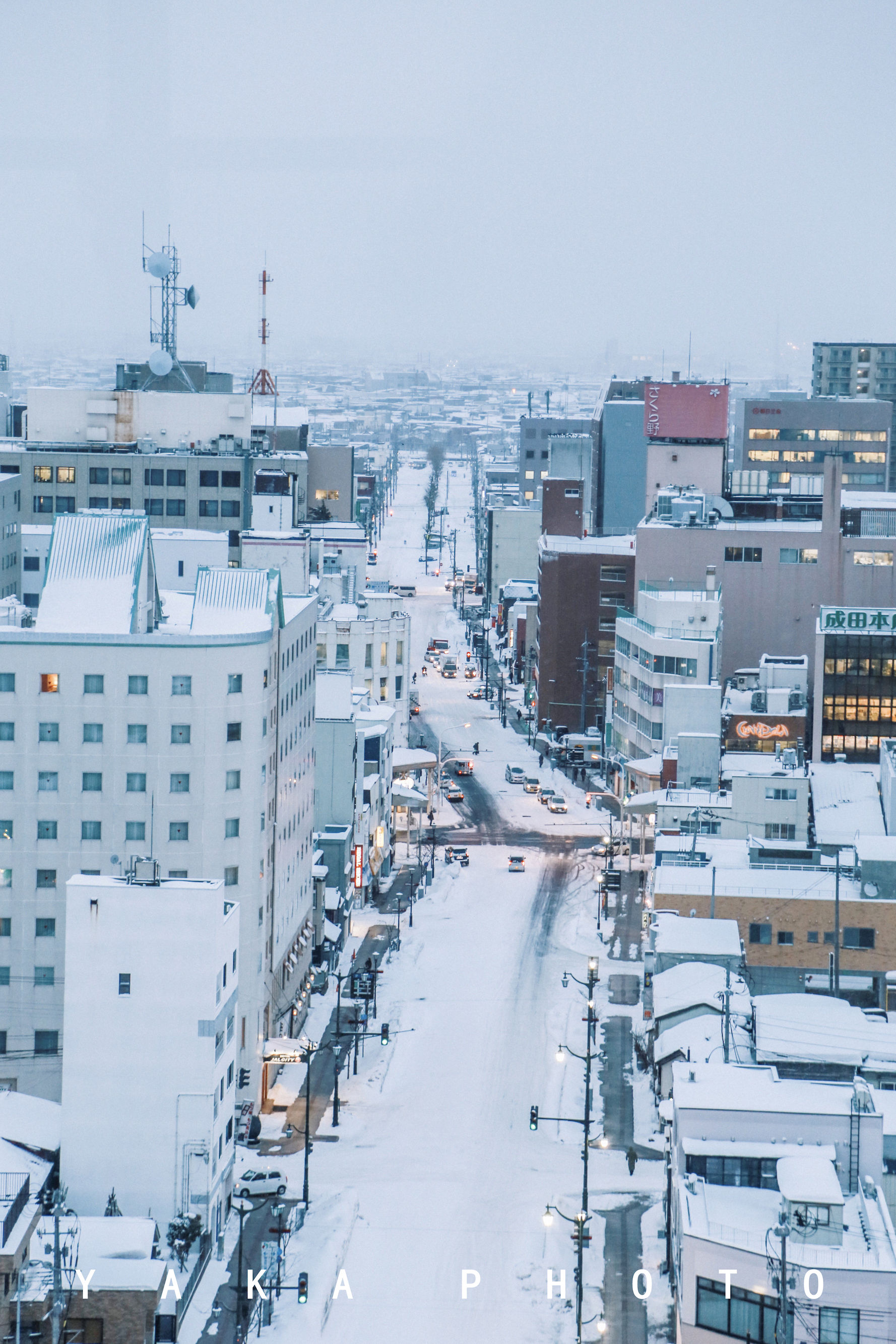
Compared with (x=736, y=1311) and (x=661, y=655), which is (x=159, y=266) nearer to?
(x=661, y=655)

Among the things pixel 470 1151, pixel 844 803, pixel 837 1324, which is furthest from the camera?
pixel 844 803

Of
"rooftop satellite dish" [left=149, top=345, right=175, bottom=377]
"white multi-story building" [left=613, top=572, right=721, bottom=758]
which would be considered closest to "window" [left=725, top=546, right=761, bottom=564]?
"white multi-story building" [left=613, top=572, right=721, bottom=758]

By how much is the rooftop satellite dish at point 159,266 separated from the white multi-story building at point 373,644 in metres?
14.3

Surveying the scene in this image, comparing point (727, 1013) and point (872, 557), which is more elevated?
point (872, 557)

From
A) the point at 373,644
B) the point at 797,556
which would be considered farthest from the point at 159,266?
the point at 797,556

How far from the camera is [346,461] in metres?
115

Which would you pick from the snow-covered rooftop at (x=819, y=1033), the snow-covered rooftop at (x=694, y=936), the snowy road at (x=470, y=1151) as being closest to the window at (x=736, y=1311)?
the snowy road at (x=470, y=1151)

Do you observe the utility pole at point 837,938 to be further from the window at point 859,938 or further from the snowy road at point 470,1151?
the snowy road at point 470,1151

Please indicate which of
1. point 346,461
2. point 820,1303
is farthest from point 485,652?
point 820,1303

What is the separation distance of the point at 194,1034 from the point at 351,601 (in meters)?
48.9

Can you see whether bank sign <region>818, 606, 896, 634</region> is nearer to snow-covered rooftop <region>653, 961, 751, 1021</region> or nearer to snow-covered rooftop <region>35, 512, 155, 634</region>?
snow-covered rooftop <region>653, 961, 751, 1021</region>

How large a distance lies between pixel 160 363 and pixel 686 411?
31.8 m

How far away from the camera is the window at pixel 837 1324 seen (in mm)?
28953

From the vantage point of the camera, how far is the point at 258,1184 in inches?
1500
